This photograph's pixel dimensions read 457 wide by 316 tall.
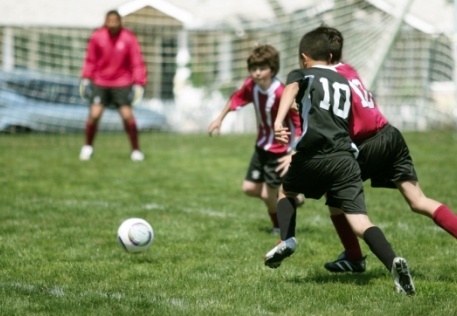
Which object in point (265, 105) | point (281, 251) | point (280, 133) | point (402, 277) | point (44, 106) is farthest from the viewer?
point (44, 106)

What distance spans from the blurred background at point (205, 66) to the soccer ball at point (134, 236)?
926 centimetres

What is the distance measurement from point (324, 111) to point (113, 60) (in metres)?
7.49

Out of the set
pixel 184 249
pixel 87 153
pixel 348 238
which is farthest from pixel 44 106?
pixel 348 238

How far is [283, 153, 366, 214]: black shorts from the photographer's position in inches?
195

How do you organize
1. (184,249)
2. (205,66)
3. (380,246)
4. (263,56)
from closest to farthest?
(380,246)
(184,249)
(263,56)
(205,66)

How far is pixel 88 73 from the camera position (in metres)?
12.1

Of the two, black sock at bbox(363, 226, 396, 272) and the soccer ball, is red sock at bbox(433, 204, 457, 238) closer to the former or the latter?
black sock at bbox(363, 226, 396, 272)

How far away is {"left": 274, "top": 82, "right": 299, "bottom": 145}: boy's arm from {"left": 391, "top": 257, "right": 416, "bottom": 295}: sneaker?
90cm

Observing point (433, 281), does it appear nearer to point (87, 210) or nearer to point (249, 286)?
point (249, 286)

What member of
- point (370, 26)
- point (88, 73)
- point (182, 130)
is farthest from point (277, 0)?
point (88, 73)

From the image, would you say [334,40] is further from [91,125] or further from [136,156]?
[91,125]

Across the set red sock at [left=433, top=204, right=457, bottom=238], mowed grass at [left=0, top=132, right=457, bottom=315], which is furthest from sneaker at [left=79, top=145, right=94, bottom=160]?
red sock at [left=433, top=204, right=457, bottom=238]

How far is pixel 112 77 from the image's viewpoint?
39.9 feet

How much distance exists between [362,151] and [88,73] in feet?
24.4
